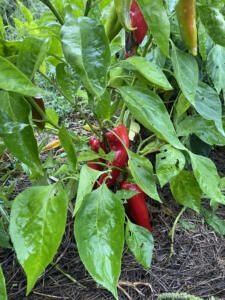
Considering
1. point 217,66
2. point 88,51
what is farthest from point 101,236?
point 217,66

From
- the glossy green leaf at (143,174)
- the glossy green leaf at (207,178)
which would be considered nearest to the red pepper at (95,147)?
the glossy green leaf at (143,174)

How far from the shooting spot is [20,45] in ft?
2.44

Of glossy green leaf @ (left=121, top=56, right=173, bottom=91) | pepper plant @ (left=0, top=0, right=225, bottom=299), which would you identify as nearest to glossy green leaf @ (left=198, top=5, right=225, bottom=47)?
pepper plant @ (left=0, top=0, right=225, bottom=299)

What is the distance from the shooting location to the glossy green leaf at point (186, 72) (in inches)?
33.3

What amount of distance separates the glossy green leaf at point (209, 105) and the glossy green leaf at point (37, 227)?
356 mm

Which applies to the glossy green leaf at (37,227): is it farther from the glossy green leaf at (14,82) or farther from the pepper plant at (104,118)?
the glossy green leaf at (14,82)

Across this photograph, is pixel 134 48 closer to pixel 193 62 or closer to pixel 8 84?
pixel 193 62

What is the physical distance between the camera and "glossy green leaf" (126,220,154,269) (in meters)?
0.94

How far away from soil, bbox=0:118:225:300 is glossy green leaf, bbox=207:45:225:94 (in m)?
0.39

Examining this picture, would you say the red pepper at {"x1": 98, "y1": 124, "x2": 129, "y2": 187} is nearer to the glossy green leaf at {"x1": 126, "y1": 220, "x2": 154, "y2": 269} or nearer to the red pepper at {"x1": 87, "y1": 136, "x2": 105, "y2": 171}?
the red pepper at {"x1": 87, "y1": 136, "x2": 105, "y2": 171}

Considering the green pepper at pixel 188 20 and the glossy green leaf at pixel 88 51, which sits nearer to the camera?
the glossy green leaf at pixel 88 51

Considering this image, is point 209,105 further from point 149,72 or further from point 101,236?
point 101,236

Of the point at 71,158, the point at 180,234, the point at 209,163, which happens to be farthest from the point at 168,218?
the point at 71,158

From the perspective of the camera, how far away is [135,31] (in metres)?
1.02
